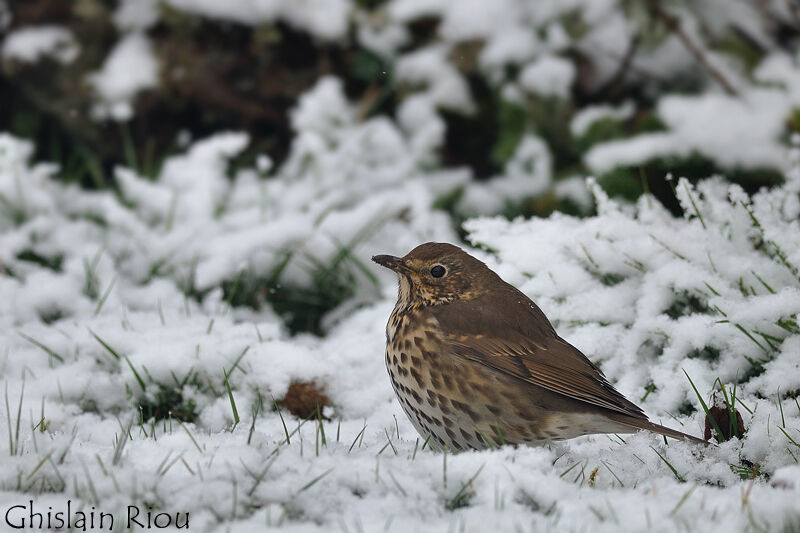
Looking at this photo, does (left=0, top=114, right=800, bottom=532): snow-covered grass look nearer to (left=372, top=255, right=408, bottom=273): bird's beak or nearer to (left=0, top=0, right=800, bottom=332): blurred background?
(left=0, top=0, right=800, bottom=332): blurred background

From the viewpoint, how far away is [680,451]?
104 inches

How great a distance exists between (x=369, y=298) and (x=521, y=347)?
4.66 feet

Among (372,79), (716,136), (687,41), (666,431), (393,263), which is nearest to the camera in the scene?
(666,431)

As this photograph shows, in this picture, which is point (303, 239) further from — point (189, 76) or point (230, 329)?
point (189, 76)

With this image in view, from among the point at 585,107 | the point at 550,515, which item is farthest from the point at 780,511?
the point at 585,107

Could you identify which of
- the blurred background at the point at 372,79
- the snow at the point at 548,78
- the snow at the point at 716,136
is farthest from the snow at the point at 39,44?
the snow at the point at 716,136

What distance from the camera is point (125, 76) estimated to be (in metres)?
5.26

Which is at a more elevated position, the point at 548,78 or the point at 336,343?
the point at 548,78

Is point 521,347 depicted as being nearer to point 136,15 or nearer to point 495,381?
point 495,381

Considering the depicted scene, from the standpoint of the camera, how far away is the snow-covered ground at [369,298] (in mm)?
2158

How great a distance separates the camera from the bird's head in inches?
121

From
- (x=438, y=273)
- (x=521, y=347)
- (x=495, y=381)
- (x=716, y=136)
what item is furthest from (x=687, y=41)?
(x=495, y=381)

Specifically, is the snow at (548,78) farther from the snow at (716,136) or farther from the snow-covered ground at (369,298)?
the snow at (716,136)

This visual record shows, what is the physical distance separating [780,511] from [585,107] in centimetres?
363
